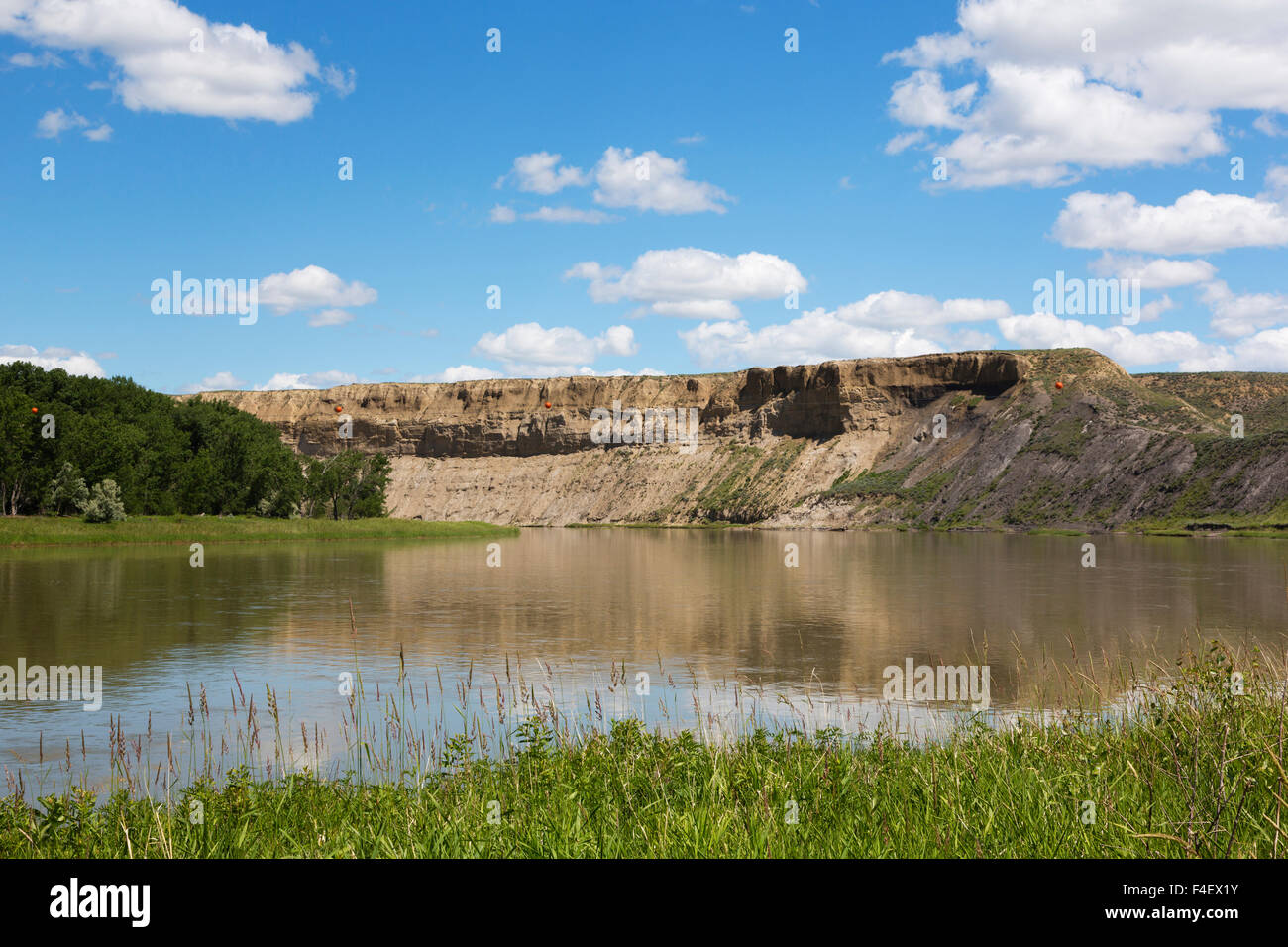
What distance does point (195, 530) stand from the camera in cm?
7488

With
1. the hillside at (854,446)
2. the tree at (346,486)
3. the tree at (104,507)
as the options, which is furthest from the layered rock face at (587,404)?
the tree at (104,507)

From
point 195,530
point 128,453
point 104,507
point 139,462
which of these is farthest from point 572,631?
point 139,462

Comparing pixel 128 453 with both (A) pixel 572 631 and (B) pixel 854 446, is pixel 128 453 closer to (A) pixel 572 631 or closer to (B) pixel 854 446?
(A) pixel 572 631

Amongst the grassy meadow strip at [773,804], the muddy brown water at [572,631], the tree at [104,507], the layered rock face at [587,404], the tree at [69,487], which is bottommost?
the muddy brown water at [572,631]

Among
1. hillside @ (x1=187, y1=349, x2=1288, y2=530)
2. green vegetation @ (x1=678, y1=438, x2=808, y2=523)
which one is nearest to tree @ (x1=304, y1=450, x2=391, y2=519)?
hillside @ (x1=187, y1=349, x2=1288, y2=530)

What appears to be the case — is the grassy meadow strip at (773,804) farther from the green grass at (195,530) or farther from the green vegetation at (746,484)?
the green vegetation at (746,484)

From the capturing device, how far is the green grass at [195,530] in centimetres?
6619

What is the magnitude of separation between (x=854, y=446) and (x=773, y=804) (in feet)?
474

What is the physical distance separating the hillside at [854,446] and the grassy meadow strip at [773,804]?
85861 mm

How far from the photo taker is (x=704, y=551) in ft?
238
